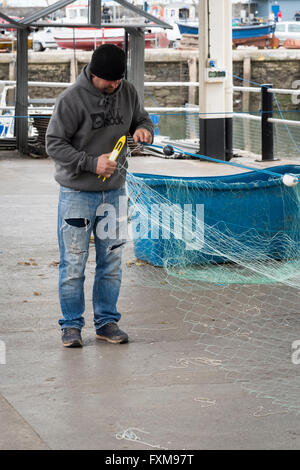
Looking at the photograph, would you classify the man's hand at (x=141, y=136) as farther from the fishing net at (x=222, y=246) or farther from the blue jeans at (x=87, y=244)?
the fishing net at (x=222, y=246)

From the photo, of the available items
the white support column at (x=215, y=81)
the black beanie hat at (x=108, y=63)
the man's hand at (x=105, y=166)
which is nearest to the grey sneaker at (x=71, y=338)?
the man's hand at (x=105, y=166)

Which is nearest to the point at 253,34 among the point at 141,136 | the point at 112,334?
the point at 141,136

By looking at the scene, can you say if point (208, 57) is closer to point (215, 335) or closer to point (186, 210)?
point (186, 210)

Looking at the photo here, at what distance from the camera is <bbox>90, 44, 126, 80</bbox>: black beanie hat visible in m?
4.65

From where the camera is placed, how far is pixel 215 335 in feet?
16.7

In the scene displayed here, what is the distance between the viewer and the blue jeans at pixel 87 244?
4.88 m

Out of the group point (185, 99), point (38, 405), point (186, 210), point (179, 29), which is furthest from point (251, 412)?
point (179, 29)

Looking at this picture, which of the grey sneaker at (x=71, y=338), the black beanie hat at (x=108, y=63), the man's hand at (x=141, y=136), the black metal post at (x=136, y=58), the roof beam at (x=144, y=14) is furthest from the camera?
the black metal post at (x=136, y=58)

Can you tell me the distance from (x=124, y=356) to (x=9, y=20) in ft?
34.3

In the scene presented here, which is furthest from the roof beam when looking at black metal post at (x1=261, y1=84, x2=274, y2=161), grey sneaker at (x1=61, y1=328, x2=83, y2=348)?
grey sneaker at (x1=61, y1=328, x2=83, y2=348)

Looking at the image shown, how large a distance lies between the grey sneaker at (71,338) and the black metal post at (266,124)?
815cm

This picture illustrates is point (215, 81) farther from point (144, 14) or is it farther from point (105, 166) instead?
point (105, 166)

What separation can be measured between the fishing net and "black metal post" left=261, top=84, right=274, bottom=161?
5.12 meters
